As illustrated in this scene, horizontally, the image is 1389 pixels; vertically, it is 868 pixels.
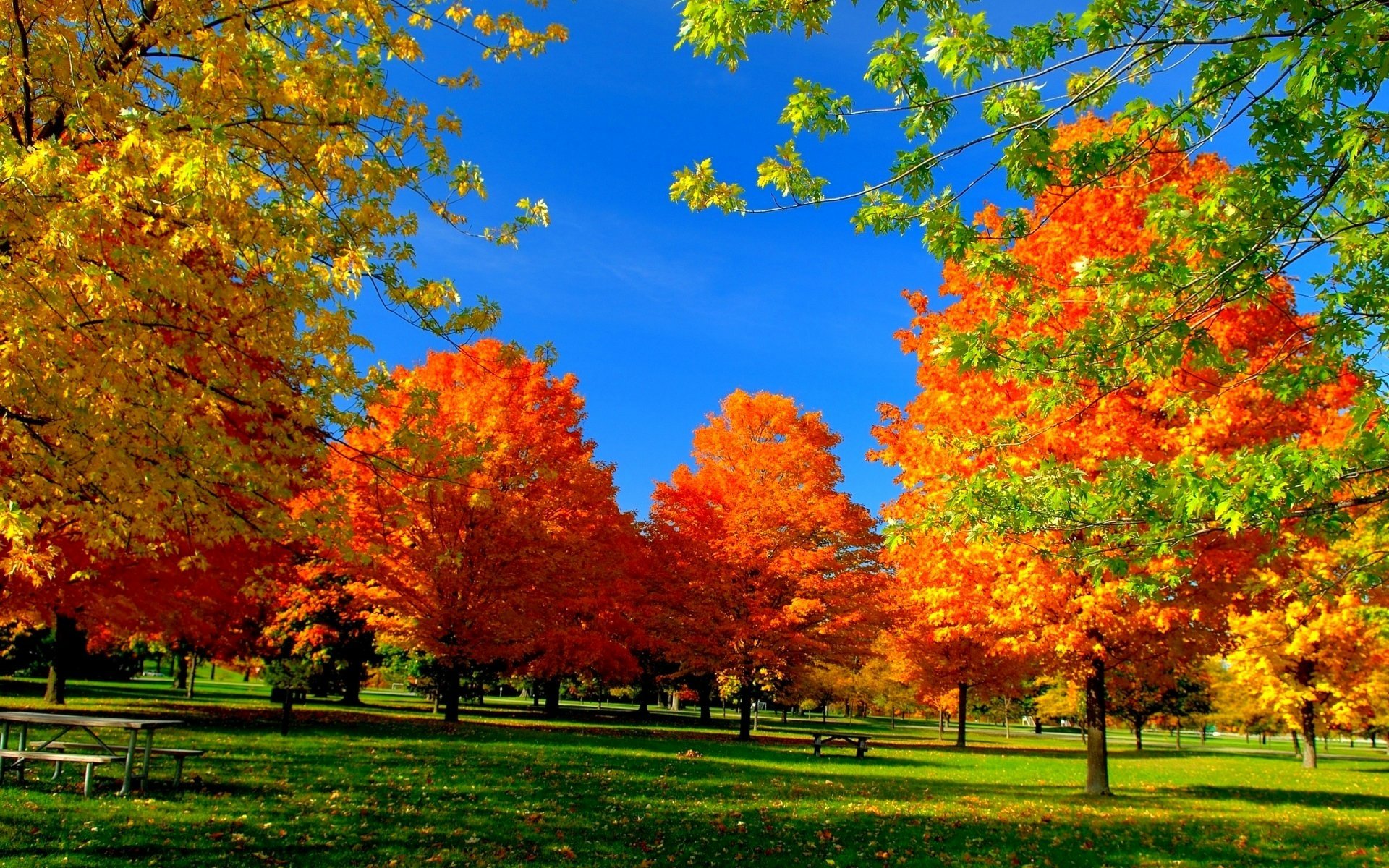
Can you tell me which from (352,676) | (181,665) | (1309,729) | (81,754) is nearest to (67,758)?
(81,754)

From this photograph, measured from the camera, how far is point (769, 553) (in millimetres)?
24969

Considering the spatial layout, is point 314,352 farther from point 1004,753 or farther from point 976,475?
point 1004,753

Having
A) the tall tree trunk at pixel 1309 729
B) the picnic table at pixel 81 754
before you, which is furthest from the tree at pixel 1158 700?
the picnic table at pixel 81 754

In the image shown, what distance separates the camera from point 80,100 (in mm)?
5320

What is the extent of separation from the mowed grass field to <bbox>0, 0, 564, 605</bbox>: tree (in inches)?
112

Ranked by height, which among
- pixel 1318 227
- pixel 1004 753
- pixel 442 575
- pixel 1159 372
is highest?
pixel 1318 227

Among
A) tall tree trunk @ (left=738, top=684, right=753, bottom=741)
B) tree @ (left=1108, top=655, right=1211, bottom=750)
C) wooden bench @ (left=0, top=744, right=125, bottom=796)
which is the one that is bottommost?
tree @ (left=1108, top=655, right=1211, bottom=750)

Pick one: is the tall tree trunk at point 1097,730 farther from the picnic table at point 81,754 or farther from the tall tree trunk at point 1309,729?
the tall tree trunk at point 1309,729

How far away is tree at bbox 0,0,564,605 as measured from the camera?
4.75 meters

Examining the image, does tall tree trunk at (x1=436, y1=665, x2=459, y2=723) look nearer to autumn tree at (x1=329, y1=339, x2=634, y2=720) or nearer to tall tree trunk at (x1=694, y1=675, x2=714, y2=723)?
autumn tree at (x1=329, y1=339, x2=634, y2=720)

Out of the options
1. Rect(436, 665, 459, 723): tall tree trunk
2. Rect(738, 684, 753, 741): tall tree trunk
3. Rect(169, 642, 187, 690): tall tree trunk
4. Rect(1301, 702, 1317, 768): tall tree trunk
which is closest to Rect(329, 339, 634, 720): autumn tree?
Rect(436, 665, 459, 723): tall tree trunk

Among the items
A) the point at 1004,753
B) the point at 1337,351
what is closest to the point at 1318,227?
the point at 1337,351

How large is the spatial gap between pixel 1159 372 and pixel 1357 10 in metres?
3.08

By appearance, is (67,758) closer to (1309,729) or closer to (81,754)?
(81,754)
